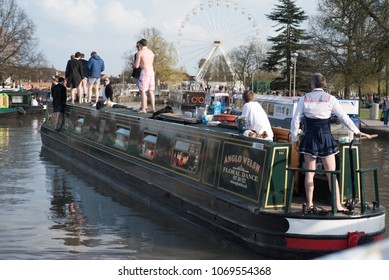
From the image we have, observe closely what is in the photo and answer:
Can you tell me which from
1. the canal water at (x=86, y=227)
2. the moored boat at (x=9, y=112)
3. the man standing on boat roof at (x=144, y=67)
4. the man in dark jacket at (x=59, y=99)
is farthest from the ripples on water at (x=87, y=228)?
the moored boat at (x=9, y=112)

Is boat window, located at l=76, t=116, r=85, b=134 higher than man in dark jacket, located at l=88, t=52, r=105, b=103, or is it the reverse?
man in dark jacket, located at l=88, t=52, r=105, b=103

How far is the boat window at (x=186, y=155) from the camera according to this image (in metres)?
9.57

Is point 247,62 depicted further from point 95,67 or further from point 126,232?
point 126,232

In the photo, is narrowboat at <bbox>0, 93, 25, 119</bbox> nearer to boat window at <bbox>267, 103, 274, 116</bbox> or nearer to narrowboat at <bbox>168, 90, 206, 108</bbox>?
boat window at <bbox>267, 103, 274, 116</bbox>

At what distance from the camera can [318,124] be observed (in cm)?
743

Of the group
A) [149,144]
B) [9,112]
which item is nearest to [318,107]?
[149,144]

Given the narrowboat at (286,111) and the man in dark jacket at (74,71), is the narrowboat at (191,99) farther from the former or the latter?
the man in dark jacket at (74,71)

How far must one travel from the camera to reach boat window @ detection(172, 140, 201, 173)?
9.57m

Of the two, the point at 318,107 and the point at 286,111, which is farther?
the point at 286,111

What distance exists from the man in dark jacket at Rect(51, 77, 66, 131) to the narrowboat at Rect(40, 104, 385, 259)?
18.4ft

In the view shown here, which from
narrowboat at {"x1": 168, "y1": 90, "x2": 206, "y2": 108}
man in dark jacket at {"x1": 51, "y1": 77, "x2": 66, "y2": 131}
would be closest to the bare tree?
narrowboat at {"x1": 168, "y1": 90, "x2": 206, "y2": 108}

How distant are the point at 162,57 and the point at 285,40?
27.4m

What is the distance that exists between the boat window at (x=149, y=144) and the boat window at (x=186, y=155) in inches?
37.4
